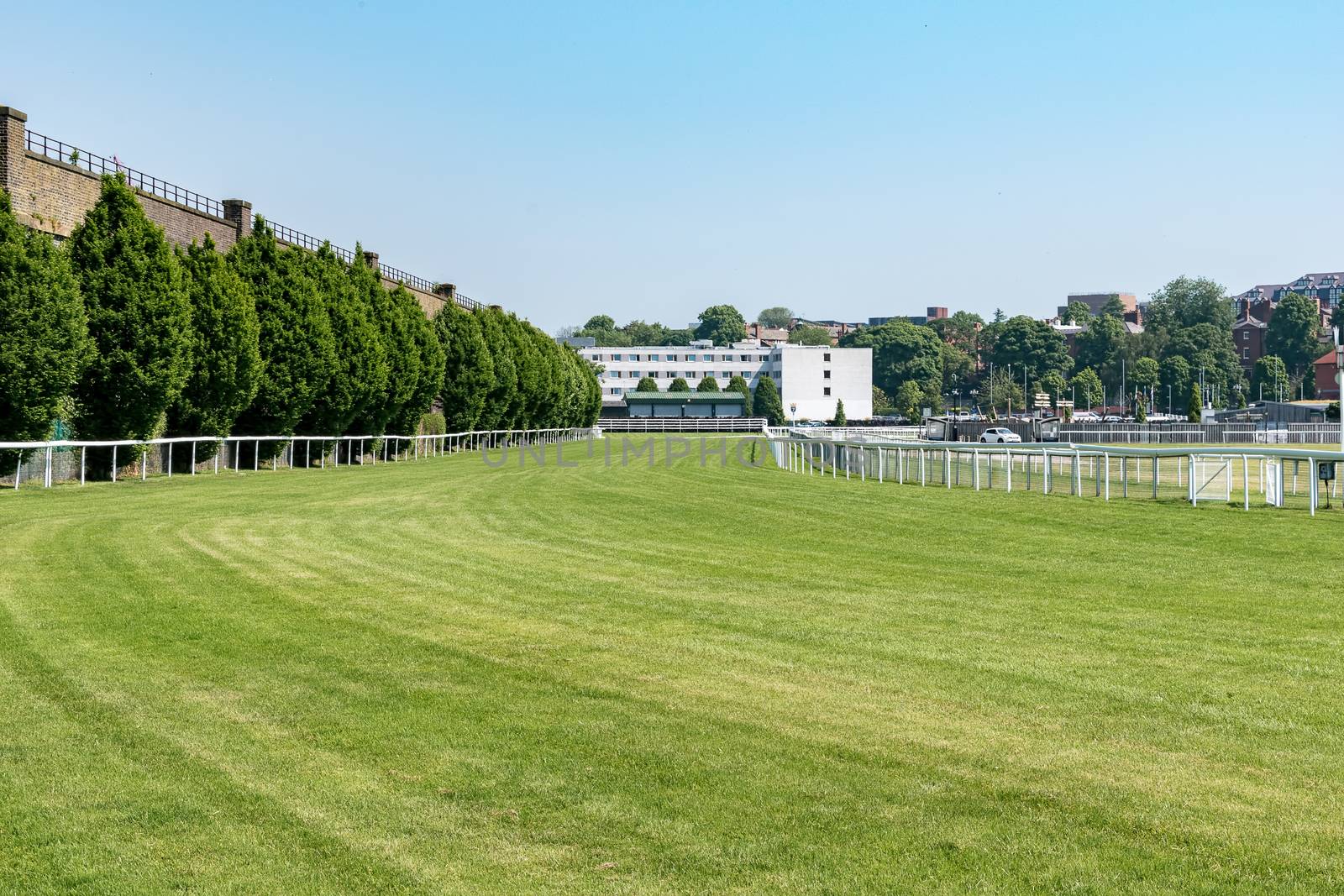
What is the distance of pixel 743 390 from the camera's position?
528 feet

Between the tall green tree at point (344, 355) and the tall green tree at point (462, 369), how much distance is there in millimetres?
13870

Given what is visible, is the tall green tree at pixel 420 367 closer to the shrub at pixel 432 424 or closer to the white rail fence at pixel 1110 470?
the shrub at pixel 432 424

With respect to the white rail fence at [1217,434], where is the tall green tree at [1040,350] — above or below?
above

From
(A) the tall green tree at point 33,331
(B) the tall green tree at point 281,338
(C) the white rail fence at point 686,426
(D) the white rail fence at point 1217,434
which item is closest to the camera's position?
(A) the tall green tree at point 33,331

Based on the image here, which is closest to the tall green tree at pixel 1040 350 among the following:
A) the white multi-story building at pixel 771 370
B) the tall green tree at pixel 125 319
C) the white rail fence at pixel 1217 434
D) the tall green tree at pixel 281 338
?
the white multi-story building at pixel 771 370

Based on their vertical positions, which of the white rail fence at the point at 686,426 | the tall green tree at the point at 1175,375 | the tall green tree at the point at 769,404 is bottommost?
the white rail fence at the point at 686,426

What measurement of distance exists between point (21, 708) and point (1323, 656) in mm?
8513

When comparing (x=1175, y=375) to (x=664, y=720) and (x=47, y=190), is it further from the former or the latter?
(x=664, y=720)

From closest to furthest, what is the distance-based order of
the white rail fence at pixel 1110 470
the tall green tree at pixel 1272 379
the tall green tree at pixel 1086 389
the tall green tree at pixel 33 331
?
the white rail fence at pixel 1110 470, the tall green tree at pixel 33 331, the tall green tree at pixel 1272 379, the tall green tree at pixel 1086 389

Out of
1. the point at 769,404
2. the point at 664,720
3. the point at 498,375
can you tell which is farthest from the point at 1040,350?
the point at 664,720

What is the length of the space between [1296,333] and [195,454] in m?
189

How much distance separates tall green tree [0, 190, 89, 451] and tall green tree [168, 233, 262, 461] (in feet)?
18.6

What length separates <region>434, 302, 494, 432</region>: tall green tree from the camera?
207 feet

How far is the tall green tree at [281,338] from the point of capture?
41.1 m
